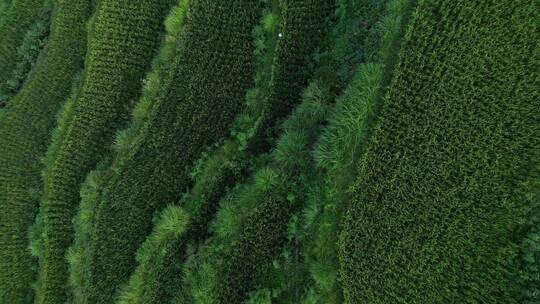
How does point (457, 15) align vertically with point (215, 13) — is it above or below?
above

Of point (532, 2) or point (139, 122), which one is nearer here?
point (532, 2)

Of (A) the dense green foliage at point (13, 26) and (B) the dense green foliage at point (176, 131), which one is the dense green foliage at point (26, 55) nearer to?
(A) the dense green foliage at point (13, 26)

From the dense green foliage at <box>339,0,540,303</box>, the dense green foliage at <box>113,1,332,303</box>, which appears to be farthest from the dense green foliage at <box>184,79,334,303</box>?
the dense green foliage at <box>339,0,540,303</box>

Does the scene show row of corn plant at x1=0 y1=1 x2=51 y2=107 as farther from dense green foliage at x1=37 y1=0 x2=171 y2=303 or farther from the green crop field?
dense green foliage at x1=37 y1=0 x2=171 y2=303

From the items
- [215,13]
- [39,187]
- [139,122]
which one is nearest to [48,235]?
[39,187]

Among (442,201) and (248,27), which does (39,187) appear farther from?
(442,201)

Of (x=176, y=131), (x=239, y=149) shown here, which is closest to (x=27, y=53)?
(x=176, y=131)

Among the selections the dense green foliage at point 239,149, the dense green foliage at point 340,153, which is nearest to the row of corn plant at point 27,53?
the dense green foliage at point 239,149

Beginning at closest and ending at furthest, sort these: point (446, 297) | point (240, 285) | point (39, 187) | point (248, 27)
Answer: point (446, 297), point (240, 285), point (248, 27), point (39, 187)

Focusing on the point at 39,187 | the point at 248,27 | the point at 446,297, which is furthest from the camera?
the point at 39,187
